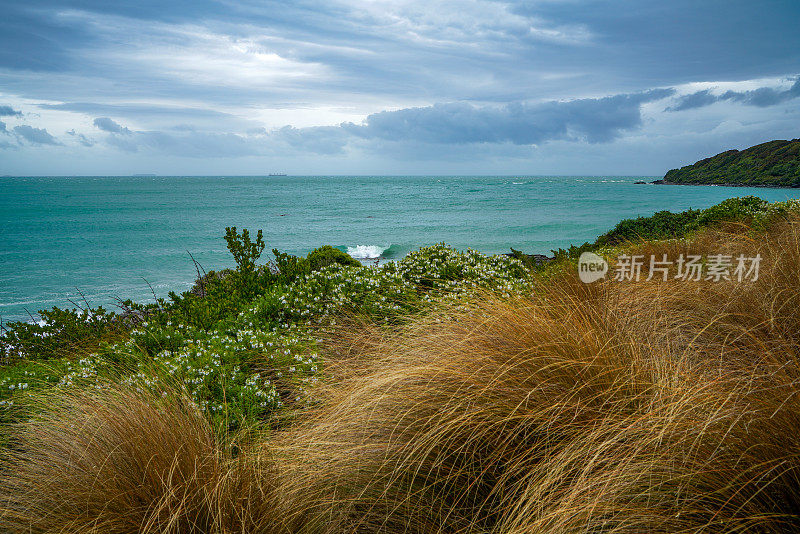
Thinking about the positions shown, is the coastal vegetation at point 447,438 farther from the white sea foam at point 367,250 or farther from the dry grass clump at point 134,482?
the white sea foam at point 367,250

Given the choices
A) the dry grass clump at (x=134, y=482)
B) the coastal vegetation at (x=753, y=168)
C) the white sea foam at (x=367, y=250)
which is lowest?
the white sea foam at (x=367, y=250)

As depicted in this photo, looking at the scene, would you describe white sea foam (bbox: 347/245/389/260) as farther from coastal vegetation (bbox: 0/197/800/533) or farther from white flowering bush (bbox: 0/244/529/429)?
coastal vegetation (bbox: 0/197/800/533)

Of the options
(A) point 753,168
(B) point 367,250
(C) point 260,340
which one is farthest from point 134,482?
(A) point 753,168

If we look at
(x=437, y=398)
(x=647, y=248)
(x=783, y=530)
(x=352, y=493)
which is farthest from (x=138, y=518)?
(x=647, y=248)

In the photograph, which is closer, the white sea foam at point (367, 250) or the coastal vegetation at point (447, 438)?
the coastal vegetation at point (447, 438)

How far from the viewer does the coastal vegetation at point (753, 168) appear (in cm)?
7488

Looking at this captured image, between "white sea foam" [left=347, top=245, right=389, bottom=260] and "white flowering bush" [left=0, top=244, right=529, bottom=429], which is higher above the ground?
"white flowering bush" [left=0, top=244, right=529, bottom=429]

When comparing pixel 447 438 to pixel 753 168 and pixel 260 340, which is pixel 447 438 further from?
pixel 753 168

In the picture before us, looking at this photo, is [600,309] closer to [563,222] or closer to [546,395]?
[546,395]

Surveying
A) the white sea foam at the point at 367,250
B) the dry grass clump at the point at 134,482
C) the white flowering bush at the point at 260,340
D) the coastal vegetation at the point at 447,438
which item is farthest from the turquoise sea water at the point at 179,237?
the dry grass clump at the point at 134,482

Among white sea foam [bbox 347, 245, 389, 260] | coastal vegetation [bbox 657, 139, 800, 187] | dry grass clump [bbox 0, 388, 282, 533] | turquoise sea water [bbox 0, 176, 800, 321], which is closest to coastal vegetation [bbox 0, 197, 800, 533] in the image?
dry grass clump [bbox 0, 388, 282, 533]

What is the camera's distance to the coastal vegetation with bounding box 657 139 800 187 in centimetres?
7488

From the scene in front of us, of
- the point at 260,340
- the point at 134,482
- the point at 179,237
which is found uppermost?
the point at 260,340

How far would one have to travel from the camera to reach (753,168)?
292 feet
